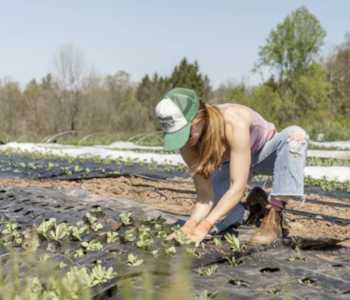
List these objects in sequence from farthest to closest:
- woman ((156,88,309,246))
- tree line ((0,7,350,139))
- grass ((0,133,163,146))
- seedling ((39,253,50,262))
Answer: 1. tree line ((0,7,350,139))
2. grass ((0,133,163,146))
3. woman ((156,88,309,246))
4. seedling ((39,253,50,262))

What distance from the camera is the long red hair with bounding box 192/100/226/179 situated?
2541mm

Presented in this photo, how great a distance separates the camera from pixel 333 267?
237 cm

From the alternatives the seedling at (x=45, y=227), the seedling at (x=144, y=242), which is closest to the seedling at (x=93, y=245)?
the seedling at (x=144, y=242)

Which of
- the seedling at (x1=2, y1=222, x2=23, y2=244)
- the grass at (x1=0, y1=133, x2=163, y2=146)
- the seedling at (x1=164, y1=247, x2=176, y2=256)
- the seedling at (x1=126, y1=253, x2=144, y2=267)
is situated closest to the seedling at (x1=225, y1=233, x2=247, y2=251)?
the seedling at (x1=164, y1=247, x2=176, y2=256)

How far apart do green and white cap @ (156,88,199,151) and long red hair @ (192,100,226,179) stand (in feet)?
0.26

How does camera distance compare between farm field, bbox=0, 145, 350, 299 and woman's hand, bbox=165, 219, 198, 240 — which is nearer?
farm field, bbox=0, 145, 350, 299

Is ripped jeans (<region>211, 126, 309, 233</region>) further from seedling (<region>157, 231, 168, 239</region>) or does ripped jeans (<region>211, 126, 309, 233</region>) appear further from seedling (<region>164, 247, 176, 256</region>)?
seedling (<region>164, 247, 176, 256</region>)

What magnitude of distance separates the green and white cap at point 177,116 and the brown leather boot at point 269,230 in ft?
2.76

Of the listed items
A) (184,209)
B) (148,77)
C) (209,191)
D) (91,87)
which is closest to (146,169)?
(184,209)

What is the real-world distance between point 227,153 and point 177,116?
73 cm

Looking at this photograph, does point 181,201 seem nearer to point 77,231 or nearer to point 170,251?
point 77,231

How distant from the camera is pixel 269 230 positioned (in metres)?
2.81

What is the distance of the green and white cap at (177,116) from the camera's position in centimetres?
241

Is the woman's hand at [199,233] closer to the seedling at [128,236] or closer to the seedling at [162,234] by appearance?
the seedling at [162,234]
